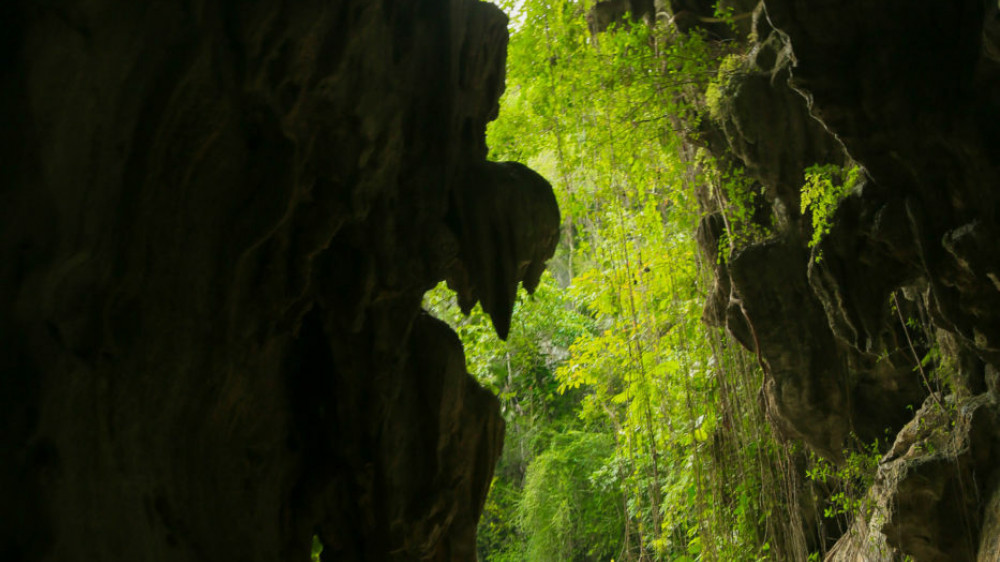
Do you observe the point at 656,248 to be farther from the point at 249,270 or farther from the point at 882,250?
the point at 249,270

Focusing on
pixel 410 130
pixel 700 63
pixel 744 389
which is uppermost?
pixel 700 63

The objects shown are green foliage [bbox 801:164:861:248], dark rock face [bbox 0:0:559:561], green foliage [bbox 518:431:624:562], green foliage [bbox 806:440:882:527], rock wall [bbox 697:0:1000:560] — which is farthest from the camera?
green foliage [bbox 518:431:624:562]

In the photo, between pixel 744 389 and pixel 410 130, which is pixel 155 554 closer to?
pixel 410 130

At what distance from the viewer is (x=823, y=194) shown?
4.43 meters

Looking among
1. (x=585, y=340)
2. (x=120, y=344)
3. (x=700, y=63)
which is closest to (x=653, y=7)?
(x=700, y=63)

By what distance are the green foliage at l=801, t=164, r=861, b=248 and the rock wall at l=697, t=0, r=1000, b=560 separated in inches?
3.0

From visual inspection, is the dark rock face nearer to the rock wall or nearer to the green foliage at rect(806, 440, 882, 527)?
the rock wall

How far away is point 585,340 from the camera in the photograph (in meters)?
7.57

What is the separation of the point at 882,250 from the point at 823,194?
1.37 ft

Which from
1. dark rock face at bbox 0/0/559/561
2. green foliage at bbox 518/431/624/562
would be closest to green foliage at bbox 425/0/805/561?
dark rock face at bbox 0/0/559/561

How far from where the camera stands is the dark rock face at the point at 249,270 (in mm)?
2611

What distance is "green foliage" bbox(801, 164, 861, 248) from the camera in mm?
4363

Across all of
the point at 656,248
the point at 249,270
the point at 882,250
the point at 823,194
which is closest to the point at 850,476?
the point at 882,250

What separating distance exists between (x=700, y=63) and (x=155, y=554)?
4456mm
